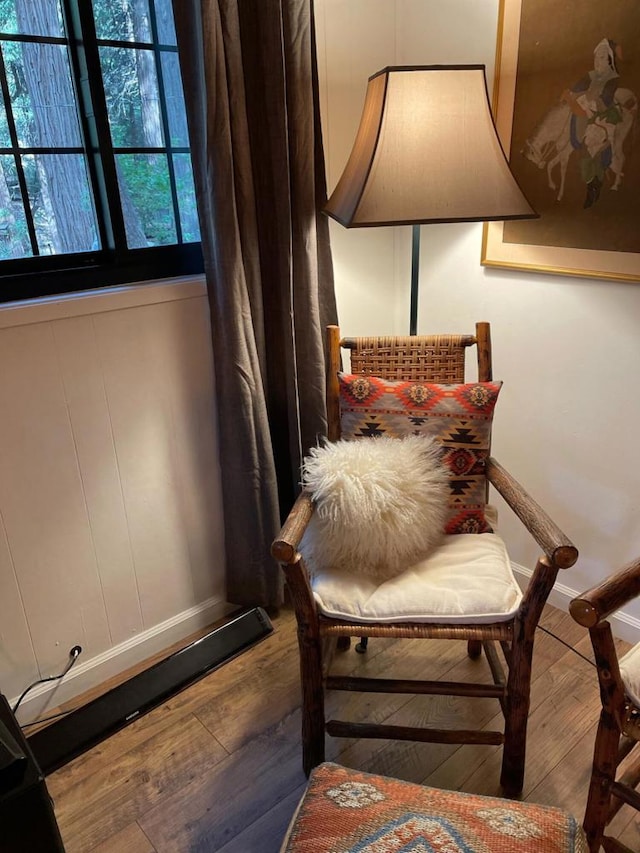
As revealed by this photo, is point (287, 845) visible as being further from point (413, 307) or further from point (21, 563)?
point (413, 307)

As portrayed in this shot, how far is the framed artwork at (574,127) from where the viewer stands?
5.01 ft

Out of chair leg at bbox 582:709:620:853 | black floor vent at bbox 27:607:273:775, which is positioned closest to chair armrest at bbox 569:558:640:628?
chair leg at bbox 582:709:620:853

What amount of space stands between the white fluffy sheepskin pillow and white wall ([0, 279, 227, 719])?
1.69 feet

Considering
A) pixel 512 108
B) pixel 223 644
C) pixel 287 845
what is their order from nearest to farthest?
pixel 287 845 < pixel 512 108 < pixel 223 644

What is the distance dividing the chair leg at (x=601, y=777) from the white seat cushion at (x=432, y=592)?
0.85ft

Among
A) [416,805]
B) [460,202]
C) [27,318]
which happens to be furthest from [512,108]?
[416,805]

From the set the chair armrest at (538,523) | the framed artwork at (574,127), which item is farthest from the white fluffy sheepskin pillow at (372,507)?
the framed artwork at (574,127)

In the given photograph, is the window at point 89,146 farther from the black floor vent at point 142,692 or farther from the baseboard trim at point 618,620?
the baseboard trim at point 618,620

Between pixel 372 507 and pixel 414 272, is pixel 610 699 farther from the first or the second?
pixel 414 272

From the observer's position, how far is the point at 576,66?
160 cm

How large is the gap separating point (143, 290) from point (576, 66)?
124 cm

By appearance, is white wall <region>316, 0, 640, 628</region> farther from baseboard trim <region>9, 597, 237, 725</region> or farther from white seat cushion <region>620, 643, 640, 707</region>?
baseboard trim <region>9, 597, 237, 725</region>

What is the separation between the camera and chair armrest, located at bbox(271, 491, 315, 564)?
50.4 inches

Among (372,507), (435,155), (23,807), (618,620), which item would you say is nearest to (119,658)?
(23,807)
